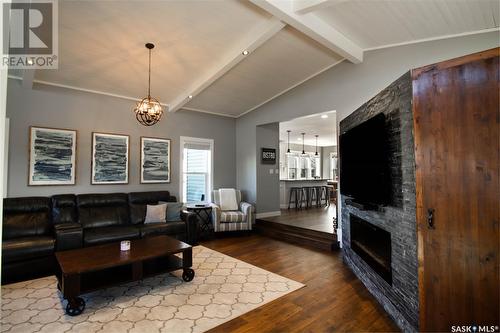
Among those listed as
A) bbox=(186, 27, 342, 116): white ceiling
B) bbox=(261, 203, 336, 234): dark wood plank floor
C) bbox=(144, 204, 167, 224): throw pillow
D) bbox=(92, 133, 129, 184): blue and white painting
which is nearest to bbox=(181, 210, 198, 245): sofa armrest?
bbox=(144, 204, 167, 224): throw pillow

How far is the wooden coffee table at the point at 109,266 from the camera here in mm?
2540

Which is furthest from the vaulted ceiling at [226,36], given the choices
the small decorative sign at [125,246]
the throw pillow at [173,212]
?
the small decorative sign at [125,246]

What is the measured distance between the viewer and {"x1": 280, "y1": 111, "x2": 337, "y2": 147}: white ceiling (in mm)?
6856

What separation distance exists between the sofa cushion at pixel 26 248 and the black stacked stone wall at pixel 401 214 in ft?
13.3

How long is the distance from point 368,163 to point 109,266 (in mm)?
2977

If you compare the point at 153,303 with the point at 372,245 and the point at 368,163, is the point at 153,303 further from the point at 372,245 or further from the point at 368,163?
the point at 368,163

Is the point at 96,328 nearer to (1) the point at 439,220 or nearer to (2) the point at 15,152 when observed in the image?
(1) the point at 439,220

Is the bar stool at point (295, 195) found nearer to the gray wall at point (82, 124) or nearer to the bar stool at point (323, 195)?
the bar stool at point (323, 195)

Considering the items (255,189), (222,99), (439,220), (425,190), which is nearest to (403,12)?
(425,190)

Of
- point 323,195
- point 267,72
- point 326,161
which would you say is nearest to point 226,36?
point 267,72

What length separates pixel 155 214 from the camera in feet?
15.8

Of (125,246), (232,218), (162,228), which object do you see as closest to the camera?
(125,246)

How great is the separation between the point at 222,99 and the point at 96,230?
348 cm

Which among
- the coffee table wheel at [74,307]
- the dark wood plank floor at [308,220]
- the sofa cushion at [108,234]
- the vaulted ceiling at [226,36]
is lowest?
the coffee table wheel at [74,307]
